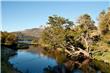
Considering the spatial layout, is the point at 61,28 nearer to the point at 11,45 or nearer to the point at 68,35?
the point at 68,35

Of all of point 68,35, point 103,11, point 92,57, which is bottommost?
point 92,57

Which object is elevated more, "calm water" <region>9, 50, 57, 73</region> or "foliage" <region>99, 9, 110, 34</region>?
"foliage" <region>99, 9, 110, 34</region>

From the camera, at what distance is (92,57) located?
60.2 meters

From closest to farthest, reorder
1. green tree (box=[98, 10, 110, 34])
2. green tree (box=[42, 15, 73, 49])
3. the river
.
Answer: the river, green tree (box=[42, 15, 73, 49]), green tree (box=[98, 10, 110, 34])

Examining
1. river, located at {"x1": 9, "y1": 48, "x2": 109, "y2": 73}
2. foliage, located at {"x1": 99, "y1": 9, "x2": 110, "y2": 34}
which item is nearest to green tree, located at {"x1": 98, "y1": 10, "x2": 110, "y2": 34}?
foliage, located at {"x1": 99, "y1": 9, "x2": 110, "y2": 34}

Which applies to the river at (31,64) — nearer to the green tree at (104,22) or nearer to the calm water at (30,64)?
the calm water at (30,64)

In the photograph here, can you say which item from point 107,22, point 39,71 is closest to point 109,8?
point 107,22

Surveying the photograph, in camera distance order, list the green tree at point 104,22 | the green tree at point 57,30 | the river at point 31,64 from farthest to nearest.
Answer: the green tree at point 104,22
the green tree at point 57,30
the river at point 31,64

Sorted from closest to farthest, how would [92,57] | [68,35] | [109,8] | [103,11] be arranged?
[92,57]
[68,35]
[109,8]
[103,11]

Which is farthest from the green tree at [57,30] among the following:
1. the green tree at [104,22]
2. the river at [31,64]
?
the green tree at [104,22]

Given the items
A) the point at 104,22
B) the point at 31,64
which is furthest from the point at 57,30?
the point at 104,22

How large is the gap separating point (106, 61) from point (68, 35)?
1798 centimetres

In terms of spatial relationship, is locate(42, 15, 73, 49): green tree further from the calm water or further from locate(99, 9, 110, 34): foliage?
locate(99, 9, 110, 34): foliage

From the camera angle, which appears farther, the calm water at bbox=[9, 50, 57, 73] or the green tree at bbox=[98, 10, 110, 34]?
the green tree at bbox=[98, 10, 110, 34]
